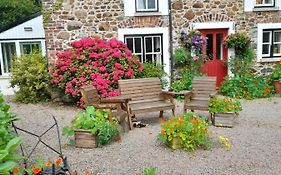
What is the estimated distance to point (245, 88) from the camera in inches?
403

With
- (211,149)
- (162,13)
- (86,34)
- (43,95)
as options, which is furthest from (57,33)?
(211,149)

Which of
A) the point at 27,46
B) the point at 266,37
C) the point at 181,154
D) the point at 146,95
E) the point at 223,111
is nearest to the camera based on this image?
the point at 181,154

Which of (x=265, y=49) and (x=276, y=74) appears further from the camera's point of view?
(x=265, y=49)

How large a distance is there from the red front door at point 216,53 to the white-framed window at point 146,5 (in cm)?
198

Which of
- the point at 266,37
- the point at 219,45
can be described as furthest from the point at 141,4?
the point at 266,37

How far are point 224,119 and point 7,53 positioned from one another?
38.4 feet

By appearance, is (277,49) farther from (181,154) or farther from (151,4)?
(181,154)

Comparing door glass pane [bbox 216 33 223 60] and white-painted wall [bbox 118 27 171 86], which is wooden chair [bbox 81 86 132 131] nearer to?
white-painted wall [bbox 118 27 171 86]

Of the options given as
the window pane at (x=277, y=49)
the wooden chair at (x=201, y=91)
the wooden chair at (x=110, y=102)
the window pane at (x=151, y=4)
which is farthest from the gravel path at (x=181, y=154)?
the window pane at (x=277, y=49)

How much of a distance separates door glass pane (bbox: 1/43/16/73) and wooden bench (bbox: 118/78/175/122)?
31.1 ft

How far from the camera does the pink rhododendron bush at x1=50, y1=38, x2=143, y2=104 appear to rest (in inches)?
328

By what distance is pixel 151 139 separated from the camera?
5.64 meters

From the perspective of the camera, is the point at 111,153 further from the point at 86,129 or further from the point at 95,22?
the point at 95,22

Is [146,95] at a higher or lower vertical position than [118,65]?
lower
